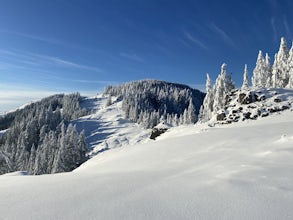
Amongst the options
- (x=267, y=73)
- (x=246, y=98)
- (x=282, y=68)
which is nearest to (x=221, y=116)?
(x=246, y=98)

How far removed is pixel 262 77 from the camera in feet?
221

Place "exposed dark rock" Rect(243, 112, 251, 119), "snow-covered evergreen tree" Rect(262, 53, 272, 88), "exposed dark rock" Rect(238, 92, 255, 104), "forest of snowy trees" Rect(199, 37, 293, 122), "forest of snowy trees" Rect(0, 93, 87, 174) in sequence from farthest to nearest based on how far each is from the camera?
"snow-covered evergreen tree" Rect(262, 53, 272, 88) → "forest of snowy trees" Rect(199, 37, 293, 122) → "forest of snowy trees" Rect(0, 93, 87, 174) → "exposed dark rock" Rect(238, 92, 255, 104) → "exposed dark rock" Rect(243, 112, 251, 119)

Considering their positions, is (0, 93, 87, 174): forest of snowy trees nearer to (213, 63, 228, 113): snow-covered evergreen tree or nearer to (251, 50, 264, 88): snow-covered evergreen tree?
(213, 63, 228, 113): snow-covered evergreen tree

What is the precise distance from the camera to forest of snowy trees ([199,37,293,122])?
194 ft

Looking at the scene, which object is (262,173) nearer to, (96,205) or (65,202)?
(96,205)

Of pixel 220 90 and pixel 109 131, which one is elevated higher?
pixel 220 90

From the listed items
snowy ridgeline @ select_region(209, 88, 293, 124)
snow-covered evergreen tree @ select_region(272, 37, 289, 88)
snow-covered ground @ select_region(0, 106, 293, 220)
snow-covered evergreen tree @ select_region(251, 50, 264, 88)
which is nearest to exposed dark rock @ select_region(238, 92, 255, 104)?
snowy ridgeline @ select_region(209, 88, 293, 124)

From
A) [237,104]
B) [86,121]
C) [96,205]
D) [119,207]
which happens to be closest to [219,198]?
[119,207]

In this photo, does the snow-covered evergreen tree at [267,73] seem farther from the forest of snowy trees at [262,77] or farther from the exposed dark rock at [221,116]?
the exposed dark rock at [221,116]

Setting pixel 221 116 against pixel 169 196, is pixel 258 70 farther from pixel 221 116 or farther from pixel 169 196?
pixel 169 196

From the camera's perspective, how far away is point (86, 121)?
514 feet

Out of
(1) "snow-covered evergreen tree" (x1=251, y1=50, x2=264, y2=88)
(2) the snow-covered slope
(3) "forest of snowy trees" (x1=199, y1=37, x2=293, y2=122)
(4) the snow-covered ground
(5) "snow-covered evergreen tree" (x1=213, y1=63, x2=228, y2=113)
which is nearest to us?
Answer: (4) the snow-covered ground

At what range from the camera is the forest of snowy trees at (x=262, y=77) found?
2333 inches

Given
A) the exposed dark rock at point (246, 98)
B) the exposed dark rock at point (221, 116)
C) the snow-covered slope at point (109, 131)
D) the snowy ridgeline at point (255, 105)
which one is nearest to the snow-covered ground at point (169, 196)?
the snowy ridgeline at point (255, 105)
